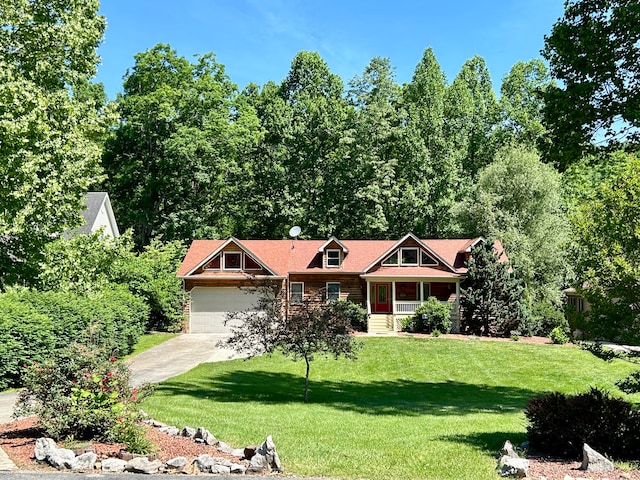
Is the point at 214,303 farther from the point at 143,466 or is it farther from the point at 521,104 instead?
the point at 521,104

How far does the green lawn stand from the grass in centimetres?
464

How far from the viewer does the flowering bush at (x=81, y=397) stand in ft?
27.8

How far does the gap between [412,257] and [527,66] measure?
2276cm

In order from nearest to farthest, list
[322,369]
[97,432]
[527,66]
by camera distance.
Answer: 1. [97,432]
2. [322,369]
3. [527,66]

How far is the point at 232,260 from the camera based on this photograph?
3269 centimetres

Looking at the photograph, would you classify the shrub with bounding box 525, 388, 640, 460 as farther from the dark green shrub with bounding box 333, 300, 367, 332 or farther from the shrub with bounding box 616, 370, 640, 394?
the dark green shrub with bounding box 333, 300, 367, 332

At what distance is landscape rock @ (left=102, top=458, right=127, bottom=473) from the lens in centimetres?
736

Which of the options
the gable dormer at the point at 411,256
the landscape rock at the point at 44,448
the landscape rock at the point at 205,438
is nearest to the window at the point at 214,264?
the gable dormer at the point at 411,256

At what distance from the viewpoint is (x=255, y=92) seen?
152ft

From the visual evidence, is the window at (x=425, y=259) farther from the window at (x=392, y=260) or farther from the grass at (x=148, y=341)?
the grass at (x=148, y=341)

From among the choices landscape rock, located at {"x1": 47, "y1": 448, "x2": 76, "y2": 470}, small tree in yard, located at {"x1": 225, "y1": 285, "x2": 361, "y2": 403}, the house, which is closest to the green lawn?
small tree in yard, located at {"x1": 225, "y1": 285, "x2": 361, "y2": 403}

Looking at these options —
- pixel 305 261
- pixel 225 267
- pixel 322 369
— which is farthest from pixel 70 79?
pixel 305 261

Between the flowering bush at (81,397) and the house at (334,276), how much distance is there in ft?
72.5

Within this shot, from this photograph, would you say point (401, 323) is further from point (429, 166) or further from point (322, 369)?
point (429, 166)
